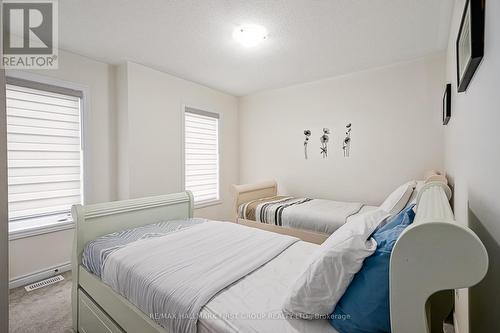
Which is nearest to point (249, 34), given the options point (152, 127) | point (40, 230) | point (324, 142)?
point (152, 127)

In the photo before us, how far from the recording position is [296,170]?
12.1 ft

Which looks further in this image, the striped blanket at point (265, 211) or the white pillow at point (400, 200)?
the striped blanket at point (265, 211)

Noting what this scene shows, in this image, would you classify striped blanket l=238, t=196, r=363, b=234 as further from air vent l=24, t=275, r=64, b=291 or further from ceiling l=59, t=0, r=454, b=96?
air vent l=24, t=275, r=64, b=291

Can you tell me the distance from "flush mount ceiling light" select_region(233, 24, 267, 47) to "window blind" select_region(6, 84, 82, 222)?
6.48 ft

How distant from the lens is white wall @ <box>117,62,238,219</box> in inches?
109

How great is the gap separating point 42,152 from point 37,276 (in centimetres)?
127

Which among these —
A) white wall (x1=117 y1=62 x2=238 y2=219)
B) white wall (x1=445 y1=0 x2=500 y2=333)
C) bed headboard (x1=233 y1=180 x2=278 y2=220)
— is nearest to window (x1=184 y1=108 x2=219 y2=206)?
white wall (x1=117 y1=62 x2=238 y2=219)

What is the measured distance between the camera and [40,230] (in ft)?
7.68

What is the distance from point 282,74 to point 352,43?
1053 millimetres

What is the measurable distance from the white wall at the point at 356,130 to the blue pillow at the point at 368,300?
7.79ft

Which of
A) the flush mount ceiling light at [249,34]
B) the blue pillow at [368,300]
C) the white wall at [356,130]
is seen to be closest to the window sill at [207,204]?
the white wall at [356,130]

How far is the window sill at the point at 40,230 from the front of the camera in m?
2.19

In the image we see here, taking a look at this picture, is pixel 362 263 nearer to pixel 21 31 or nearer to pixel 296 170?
pixel 296 170

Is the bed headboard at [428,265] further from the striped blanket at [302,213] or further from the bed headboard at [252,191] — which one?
the bed headboard at [252,191]
